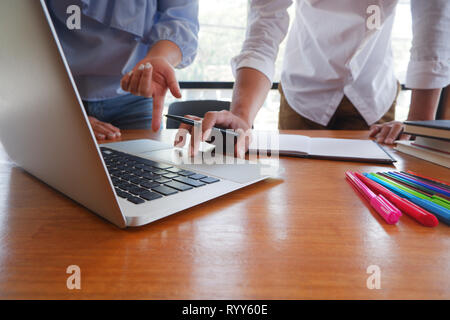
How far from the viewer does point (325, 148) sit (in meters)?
0.67

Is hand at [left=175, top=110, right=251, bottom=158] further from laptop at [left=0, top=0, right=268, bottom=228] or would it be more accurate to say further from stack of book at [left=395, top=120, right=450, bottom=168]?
stack of book at [left=395, top=120, right=450, bottom=168]

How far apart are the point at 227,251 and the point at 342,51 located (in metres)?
0.94

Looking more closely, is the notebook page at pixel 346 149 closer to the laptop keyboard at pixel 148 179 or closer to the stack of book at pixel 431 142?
the stack of book at pixel 431 142

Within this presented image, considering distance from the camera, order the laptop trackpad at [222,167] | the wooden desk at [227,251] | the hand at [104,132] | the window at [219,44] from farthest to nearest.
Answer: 1. the window at [219,44]
2. the hand at [104,132]
3. the laptop trackpad at [222,167]
4. the wooden desk at [227,251]

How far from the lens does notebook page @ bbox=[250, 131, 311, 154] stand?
2.07 ft

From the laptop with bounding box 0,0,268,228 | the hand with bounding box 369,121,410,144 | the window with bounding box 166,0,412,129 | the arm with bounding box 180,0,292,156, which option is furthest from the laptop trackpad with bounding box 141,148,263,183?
the window with bounding box 166,0,412,129

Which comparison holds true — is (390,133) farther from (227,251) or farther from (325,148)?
(227,251)

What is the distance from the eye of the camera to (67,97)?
8.4 inches

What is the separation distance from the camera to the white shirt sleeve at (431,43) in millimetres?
853

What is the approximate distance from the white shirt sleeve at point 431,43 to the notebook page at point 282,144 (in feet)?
1.63

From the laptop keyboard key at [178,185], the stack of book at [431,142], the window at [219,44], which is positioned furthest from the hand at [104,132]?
the window at [219,44]
